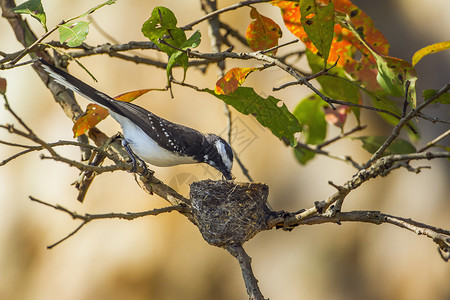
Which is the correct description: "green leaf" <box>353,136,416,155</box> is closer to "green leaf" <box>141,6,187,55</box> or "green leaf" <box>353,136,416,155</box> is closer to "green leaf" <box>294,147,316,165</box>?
"green leaf" <box>294,147,316,165</box>

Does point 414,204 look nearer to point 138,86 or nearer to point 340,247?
point 340,247

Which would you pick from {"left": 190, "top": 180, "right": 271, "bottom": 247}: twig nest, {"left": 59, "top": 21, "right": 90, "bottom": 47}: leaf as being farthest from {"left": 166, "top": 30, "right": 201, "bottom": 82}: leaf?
{"left": 190, "top": 180, "right": 271, "bottom": 247}: twig nest

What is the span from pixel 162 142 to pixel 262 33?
1.23 m

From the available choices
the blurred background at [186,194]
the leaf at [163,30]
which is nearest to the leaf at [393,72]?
the leaf at [163,30]

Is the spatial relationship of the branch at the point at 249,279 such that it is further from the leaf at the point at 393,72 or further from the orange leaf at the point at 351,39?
the orange leaf at the point at 351,39

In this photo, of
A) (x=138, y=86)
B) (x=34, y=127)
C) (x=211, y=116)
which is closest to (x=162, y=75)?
(x=138, y=86)

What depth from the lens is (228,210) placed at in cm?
325

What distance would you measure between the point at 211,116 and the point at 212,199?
3057 millimetres

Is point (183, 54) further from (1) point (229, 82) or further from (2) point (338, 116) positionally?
(2) point (338, 116)

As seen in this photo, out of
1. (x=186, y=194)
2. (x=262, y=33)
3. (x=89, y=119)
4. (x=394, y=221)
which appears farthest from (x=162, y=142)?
(x=394, y=221)

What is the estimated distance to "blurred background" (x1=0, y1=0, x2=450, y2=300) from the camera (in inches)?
208

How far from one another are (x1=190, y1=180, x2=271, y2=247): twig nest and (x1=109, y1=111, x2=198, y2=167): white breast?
781 millimetres

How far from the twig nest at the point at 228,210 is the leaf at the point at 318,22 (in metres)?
1.01

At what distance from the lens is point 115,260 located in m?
6.38
